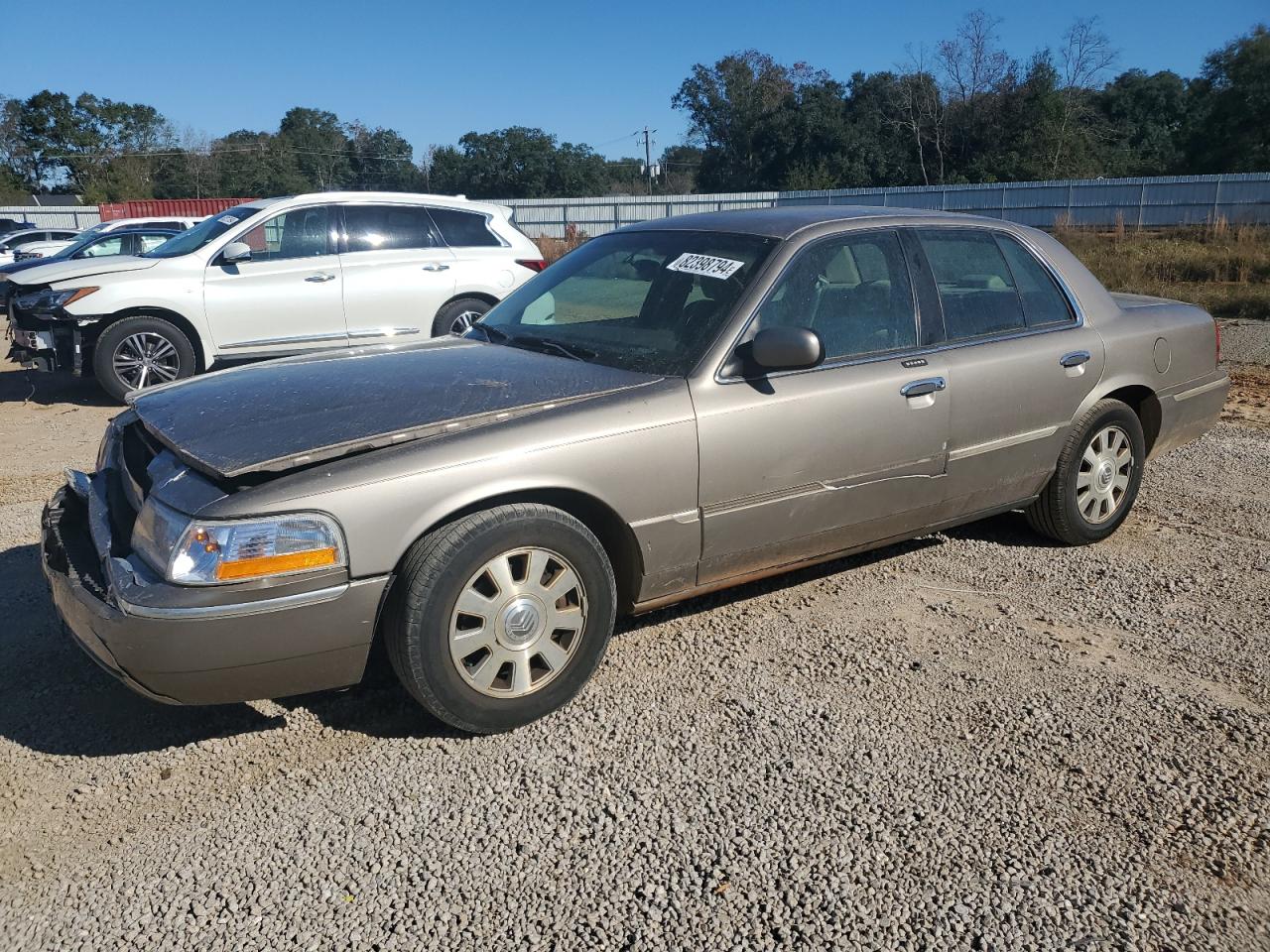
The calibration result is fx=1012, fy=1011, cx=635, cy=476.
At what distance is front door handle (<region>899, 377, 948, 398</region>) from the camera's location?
4105 millimetres

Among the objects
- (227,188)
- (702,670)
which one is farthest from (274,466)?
(227,188)

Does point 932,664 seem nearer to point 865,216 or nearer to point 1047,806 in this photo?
point 1047,806

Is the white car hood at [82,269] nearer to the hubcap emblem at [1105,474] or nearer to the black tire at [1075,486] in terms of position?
the black tire at [1075,486]

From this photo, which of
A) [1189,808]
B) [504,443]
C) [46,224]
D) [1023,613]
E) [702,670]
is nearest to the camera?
[1189,808]

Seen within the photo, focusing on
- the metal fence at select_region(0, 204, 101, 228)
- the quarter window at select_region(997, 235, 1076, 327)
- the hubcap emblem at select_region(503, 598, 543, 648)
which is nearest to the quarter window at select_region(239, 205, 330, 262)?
the quarter window at select_region(997, 235, 1076, 327)

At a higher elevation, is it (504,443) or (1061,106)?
(1061,106)

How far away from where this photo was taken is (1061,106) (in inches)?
1843

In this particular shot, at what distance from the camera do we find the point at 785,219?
14.2 feet

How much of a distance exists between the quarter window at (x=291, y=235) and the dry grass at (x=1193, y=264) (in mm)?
11045

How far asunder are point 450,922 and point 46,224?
4302 cm

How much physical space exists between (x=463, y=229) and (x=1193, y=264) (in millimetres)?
15024

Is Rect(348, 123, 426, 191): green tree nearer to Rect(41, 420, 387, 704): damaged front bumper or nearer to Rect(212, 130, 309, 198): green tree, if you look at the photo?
Rect(212, 130, 309, 198): green tree

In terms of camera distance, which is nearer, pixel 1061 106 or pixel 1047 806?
pixel 1047 806

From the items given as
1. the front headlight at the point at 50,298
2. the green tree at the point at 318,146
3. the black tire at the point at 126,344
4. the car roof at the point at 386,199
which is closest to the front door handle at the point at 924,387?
the car roof at the point at 386,199
